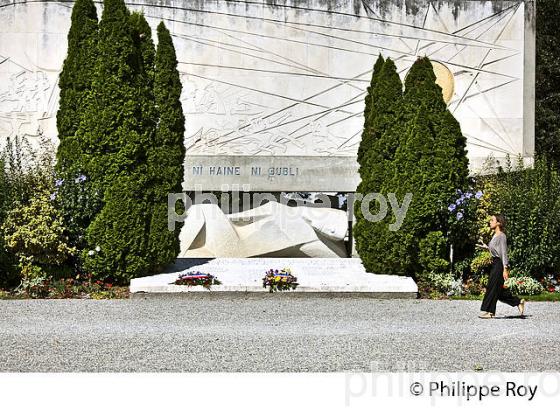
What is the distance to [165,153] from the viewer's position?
11.5 m

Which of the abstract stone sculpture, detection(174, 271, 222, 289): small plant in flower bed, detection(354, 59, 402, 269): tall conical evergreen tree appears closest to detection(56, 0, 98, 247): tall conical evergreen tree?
detection(174, 271, 222, 289): small plant in flower bed

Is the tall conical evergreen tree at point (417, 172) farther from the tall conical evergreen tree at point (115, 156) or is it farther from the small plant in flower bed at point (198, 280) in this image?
the tall conical evergreen tree at point (115, 156)

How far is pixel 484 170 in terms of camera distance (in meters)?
15.8

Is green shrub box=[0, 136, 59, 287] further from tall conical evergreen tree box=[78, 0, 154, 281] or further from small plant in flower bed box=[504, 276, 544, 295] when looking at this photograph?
small plant in flower bed box=[504, 276, 544, 295]

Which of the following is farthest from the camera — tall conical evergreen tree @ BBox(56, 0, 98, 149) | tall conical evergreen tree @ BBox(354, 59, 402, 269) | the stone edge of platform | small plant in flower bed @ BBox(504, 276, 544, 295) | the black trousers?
tall conical evergreen tree @ BBox(354, 59, 402, 269)

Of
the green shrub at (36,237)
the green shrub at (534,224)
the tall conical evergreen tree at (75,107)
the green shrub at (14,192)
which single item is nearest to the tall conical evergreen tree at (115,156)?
the tall conical evergreen tree at (75,107)

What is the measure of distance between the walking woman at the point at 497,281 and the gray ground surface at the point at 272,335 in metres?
0.18

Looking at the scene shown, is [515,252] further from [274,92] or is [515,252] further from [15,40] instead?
[15,40]

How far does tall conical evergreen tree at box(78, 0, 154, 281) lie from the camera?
10.9 meters

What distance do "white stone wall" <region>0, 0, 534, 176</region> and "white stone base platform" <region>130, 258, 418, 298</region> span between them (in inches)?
173

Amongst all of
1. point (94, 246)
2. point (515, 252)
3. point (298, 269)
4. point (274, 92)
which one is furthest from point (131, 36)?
point (515, 252)

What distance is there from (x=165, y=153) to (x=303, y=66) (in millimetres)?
5617

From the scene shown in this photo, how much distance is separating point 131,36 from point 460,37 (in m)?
8.00
